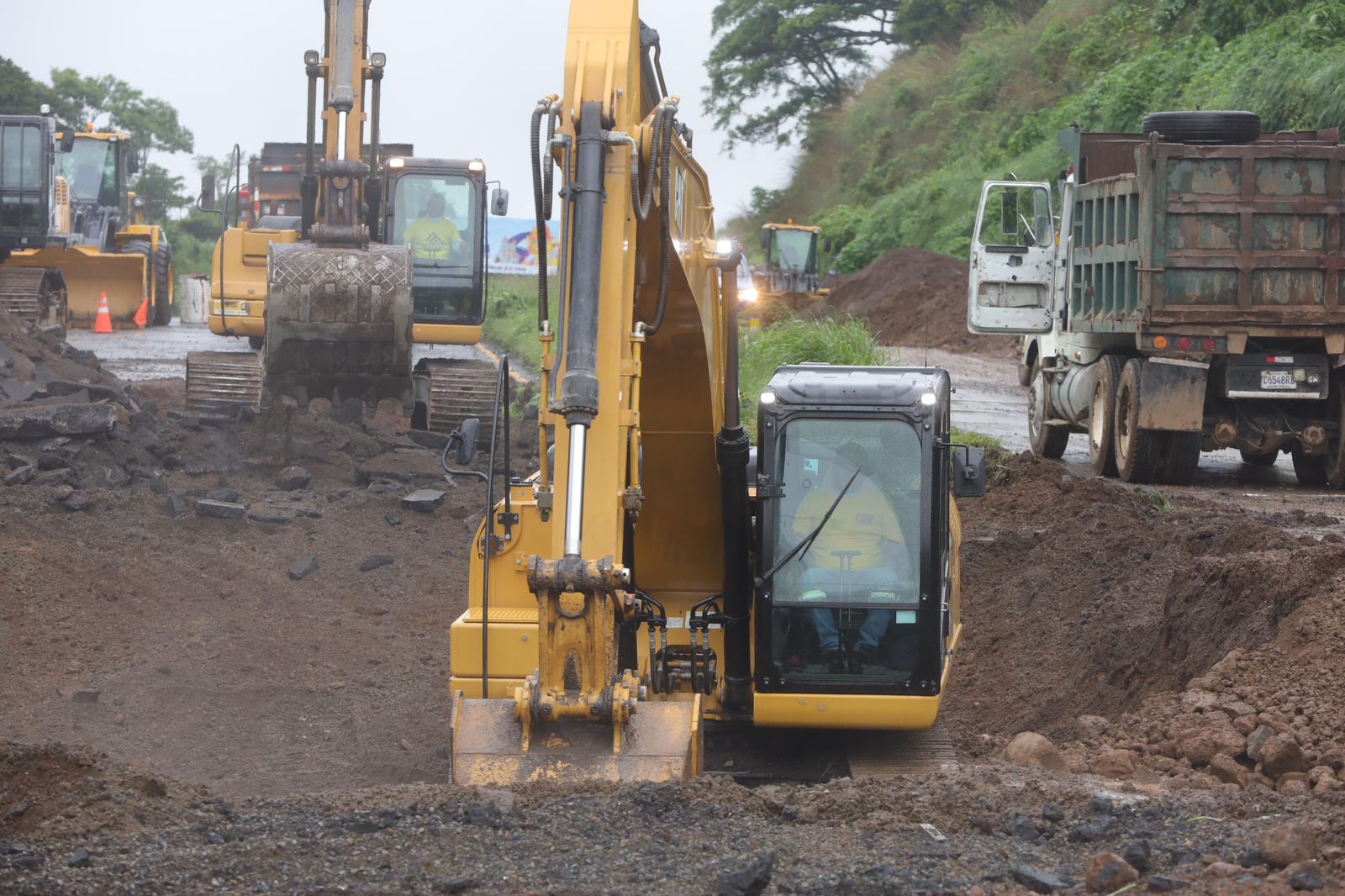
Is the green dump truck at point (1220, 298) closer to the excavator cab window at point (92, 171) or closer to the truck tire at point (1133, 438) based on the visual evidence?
the truck tire at point (1133, 438)

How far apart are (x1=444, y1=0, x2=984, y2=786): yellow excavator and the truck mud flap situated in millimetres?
5822

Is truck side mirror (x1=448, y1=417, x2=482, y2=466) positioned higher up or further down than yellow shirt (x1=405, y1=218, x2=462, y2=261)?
further down

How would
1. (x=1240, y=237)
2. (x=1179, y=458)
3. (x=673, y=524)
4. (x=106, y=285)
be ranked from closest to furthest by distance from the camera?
(x=673, y=524) < (x=1240, y=237) < (x=1179, y=458) < (x=106, y=285)

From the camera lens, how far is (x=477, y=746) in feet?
18.0

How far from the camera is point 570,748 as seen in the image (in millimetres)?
5453

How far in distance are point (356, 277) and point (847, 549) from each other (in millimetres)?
7348

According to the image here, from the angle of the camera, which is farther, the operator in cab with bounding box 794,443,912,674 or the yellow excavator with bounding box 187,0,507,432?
the yellow excavator with bounding box 187,0,507,432

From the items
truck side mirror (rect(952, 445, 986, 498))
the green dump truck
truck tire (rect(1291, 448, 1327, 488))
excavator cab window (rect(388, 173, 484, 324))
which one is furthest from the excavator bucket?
truck tire (rect(1291, 448, 1327, 488))

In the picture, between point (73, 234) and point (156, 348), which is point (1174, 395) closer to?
point (156, 348)

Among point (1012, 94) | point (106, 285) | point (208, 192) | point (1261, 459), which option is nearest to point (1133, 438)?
point (1261, 459)

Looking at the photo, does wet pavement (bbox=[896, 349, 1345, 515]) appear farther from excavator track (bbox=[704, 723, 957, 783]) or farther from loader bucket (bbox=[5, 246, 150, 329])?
loader bucket (bbox=[5, 246, 150, 329])

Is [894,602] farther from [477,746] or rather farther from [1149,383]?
[1149,383]

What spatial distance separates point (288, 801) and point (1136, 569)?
6256 mm

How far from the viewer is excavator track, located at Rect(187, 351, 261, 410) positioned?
15328mm
